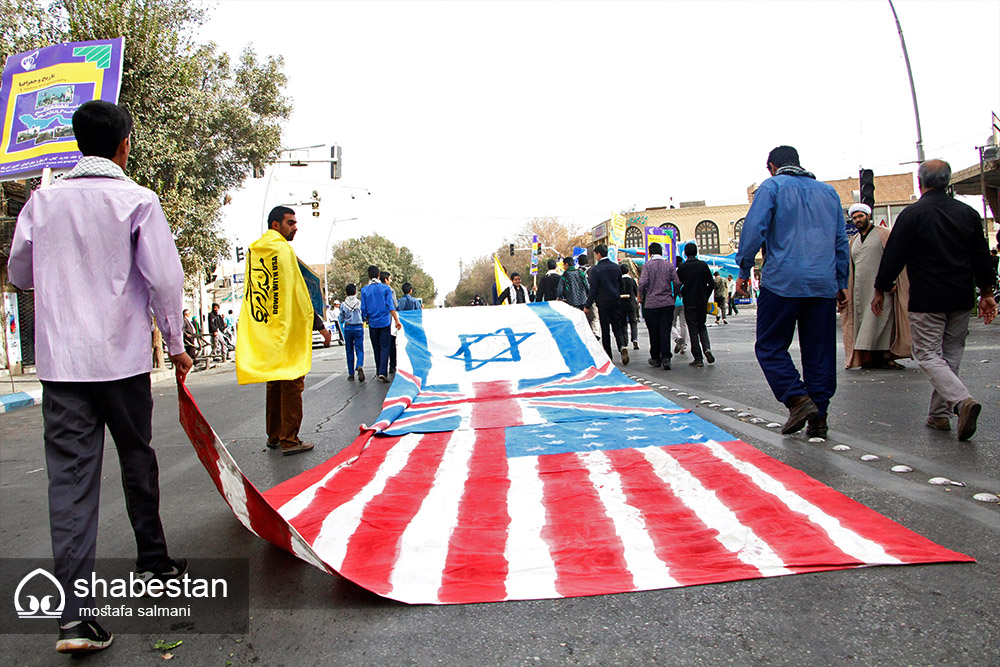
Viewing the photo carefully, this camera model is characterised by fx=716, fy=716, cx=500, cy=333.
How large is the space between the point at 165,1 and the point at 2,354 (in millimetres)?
10284

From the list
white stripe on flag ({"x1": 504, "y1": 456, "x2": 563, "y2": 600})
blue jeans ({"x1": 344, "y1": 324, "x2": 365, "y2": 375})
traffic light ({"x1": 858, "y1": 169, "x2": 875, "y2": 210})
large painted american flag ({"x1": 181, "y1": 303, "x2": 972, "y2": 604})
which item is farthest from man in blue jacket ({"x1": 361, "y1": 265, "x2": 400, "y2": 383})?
traffic light ({"x1": 858, "y1": 169, "x2": 875, "y2": 210})

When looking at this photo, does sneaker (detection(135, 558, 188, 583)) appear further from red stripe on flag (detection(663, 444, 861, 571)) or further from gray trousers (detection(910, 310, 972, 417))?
gray trousers (detection(910, 310, 972, 417))

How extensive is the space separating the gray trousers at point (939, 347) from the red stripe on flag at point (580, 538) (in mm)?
2571

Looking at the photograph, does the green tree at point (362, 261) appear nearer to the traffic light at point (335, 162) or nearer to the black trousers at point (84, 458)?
the traffic light at point (335, 162)

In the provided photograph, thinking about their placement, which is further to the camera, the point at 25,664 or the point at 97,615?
the point at 97,615

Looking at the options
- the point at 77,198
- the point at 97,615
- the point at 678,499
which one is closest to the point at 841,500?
the point at 678,499

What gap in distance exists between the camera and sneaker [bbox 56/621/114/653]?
7.43ft

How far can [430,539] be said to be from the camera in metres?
3.03

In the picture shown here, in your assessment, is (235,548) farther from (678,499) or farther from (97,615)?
(678,499)

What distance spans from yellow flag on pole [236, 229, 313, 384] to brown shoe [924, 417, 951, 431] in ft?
15.3

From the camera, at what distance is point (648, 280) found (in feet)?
34.6

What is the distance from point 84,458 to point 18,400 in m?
11.7

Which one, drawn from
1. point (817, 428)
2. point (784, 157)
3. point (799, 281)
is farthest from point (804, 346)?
point (784, 157)

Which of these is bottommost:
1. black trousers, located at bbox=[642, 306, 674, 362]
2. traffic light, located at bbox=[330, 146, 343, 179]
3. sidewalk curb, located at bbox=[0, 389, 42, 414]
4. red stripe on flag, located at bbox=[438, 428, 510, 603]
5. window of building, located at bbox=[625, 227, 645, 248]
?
sidewalk curb, located at bbox=[0, 389, 42, 414]
